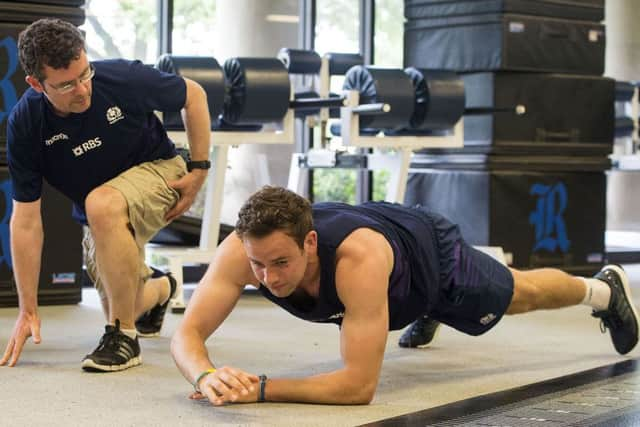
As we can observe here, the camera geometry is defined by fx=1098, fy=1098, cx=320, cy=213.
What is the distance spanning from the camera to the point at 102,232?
10.3 feet

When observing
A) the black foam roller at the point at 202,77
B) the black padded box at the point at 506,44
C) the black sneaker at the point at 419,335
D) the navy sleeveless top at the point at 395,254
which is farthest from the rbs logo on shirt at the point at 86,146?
the black padded box at the point at 506,44

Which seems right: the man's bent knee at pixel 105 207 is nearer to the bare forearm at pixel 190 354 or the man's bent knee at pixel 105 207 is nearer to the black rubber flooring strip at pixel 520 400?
the bare forearm at pixel 190 354

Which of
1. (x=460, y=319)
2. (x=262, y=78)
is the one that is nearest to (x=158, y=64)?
(x=262, y=78)

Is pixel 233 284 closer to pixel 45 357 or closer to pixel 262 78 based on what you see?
pixel 45 357

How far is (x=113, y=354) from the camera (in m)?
3.18

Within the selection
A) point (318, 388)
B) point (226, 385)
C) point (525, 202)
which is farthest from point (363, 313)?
point (525, 202)

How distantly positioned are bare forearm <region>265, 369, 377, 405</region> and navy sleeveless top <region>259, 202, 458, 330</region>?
0.16m

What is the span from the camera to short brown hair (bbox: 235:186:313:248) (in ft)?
7.69

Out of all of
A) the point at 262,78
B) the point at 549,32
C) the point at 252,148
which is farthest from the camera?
the point at 252,148

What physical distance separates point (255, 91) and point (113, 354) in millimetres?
1984

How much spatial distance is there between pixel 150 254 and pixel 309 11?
80.8 inches

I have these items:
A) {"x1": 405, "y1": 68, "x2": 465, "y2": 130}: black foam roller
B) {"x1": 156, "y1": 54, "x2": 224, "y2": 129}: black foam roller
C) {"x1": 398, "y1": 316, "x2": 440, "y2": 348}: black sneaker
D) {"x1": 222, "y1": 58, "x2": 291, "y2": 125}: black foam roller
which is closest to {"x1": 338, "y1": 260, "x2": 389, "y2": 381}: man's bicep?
{"x1": 398, "y1": 316, "x2": 440, "y2": 348}: black sneaker

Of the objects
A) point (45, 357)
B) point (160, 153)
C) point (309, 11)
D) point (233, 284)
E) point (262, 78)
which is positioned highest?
point (309, 11)

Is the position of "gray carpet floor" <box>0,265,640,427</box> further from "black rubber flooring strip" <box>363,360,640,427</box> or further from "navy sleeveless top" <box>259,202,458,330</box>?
"navy sleeveless top" <box>259,202,458,330</box>
